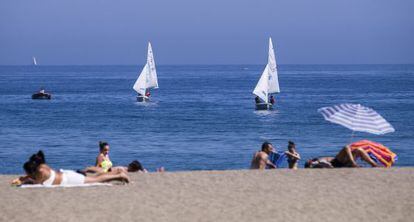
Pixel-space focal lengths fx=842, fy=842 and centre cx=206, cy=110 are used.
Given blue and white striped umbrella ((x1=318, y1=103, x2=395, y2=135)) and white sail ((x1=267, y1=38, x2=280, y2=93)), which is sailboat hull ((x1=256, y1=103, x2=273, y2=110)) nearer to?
white sail ((x1=267, y1=38, x2=280, y2=93))

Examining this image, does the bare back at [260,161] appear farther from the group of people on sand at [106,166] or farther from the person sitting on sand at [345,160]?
the person sitting on sand at [345,160]

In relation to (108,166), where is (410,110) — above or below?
below

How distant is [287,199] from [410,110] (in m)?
51.3

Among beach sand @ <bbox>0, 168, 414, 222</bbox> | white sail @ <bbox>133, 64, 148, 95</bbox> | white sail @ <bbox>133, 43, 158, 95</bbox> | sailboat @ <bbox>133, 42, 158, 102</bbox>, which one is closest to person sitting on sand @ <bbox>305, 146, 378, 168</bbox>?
beach sand @ <bbox>0, 168, 414, 222</bbox>

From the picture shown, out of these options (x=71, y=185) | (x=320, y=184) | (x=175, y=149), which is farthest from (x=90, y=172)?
(x=175, y=149)

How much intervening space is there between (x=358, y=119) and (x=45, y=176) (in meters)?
6.60

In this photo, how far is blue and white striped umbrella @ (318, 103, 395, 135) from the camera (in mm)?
16906

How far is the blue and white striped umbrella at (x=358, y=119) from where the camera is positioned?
16.9 metres

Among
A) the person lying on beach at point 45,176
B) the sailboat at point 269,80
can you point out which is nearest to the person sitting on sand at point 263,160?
the person lying on beach at point 45,176

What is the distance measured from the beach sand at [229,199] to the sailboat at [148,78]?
187 feet

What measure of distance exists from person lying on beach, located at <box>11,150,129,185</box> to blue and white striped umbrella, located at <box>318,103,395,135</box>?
479 centimetres

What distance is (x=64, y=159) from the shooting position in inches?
1244

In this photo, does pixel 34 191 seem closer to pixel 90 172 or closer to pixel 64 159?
pixel 90 172

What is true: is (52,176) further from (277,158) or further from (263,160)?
(277,158)
